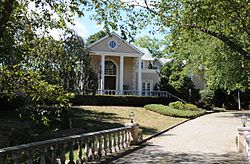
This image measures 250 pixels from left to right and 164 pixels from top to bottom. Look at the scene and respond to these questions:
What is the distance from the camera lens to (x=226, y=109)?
4584 centimetres

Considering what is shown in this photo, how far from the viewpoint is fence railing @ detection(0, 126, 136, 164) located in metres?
6.21

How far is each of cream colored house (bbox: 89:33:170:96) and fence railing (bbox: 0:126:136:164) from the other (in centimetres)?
2643

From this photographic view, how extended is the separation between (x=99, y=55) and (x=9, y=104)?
60.0 feet

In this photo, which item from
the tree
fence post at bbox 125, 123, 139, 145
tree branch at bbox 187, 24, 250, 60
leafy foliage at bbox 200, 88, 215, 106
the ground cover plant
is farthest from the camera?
the tree

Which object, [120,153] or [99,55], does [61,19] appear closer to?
[120,153]

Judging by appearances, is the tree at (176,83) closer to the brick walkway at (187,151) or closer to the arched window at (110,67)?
the arched window at (110,67)

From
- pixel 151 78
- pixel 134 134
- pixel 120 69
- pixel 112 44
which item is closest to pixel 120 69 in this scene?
pixel 120 69

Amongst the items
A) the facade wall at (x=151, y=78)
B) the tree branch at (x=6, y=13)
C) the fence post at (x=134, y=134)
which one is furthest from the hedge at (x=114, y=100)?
the tree branch at (x=6, y=13)

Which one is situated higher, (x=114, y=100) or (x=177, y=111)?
(x=114, y=100)

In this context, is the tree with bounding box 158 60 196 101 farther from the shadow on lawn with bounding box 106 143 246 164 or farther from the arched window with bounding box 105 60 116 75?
the shadow on lawn with bounding box 106 143 246 164

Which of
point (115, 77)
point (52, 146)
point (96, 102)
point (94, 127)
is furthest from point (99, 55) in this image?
point (52, 146)

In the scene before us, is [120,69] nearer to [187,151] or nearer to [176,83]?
[176,83]

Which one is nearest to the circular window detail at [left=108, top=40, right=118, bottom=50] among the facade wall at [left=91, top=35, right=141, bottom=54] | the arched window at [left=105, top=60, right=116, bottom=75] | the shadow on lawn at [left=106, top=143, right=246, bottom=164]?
the facade wall at [left=91, top=35, right=141, bottom=54]

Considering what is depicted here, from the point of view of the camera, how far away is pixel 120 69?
139ft
